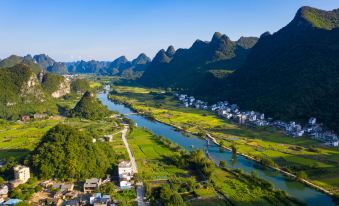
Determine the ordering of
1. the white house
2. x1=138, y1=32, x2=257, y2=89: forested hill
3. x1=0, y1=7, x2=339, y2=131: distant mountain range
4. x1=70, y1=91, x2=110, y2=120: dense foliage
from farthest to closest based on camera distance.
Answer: x1=138, y1=32, x2=257, y2=89: forested hill
x1=70, y1=91, x2=110, y2=120: dense foliage
x1=0, y1=7, x2=339, y2=131: distant mountain range
the white house

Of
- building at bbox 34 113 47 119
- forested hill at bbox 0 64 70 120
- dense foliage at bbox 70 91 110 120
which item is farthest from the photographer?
forested hill at bbox 0 64 70 120

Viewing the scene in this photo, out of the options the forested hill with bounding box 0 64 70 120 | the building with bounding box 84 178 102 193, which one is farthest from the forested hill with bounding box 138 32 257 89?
the building with bounding box 84 178 102 193

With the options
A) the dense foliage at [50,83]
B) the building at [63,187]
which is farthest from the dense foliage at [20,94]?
the building at [63,187]

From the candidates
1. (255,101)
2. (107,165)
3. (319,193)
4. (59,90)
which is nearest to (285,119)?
(255,101)

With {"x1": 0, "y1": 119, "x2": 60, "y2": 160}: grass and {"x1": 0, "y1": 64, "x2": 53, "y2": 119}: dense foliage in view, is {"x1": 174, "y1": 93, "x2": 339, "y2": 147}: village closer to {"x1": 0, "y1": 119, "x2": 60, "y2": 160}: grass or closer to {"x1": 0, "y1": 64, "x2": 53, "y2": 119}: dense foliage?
{"x1": 0, "y1": 119, "x2": 60, "y2": 160}: grass

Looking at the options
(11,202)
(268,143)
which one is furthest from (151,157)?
(11,202)

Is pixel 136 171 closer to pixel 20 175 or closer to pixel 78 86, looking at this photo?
pixel 20 175
